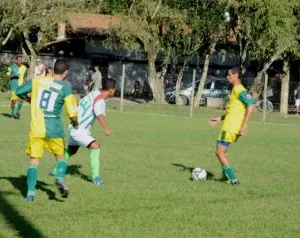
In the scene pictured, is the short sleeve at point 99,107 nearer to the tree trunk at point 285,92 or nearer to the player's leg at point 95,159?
the player's leg at point 95,159

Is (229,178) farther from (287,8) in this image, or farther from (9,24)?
(9,24)

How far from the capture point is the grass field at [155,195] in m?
7.63

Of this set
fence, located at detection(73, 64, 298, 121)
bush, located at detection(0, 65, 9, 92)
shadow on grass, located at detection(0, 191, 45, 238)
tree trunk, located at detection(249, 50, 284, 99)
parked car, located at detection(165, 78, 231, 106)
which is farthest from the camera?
bush, located at detection(0, 65, 9, 92)

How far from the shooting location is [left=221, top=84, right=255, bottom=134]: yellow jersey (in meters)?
10.9

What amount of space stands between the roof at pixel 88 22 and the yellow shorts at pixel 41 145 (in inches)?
1199

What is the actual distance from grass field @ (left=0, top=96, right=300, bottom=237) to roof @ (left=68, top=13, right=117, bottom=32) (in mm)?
23914

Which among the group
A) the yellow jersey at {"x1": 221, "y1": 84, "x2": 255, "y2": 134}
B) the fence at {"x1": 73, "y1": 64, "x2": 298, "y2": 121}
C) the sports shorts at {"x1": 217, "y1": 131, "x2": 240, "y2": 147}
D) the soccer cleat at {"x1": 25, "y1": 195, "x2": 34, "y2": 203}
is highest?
the yellow jersey at {"x1": 221, "y1": 84, "x2": 255, "y2": 134}

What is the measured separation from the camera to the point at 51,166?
12172mm

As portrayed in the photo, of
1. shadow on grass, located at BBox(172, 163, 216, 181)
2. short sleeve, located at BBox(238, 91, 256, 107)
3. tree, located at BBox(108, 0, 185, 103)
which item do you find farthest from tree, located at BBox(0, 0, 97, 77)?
short sleeve, located at BBox(238, 91, 256, 107)

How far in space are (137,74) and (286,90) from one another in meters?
12.8

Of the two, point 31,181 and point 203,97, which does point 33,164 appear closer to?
point 31,181

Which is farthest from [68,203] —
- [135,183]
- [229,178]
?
[229,178]

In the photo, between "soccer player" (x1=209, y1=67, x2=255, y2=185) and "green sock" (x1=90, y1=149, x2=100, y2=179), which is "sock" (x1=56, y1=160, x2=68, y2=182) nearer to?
"green sock" (x1=90, y1=149, x2=100, y2=179)

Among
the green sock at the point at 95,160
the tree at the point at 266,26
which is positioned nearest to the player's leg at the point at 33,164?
the green sock at the point at 95,160
